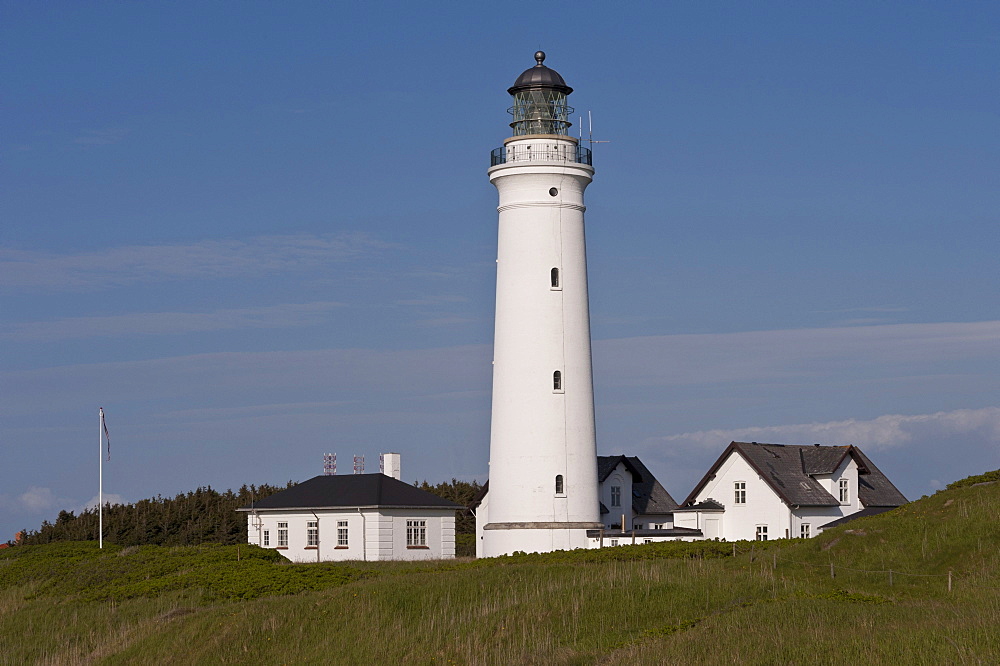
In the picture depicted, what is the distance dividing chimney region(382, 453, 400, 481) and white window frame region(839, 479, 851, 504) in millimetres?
18762

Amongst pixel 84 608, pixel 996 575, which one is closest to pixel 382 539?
pixel 84 608

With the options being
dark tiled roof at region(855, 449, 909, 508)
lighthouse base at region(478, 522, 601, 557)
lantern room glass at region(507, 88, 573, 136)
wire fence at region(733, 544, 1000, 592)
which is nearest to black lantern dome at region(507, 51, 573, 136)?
lantern room glass at region(507, 88, 573, 136)

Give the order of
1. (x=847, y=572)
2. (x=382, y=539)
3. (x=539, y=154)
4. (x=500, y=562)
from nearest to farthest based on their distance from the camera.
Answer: (x=847, y=572)
(x=500, y=562)
(x=539, y=154)
(x=382, y=539)

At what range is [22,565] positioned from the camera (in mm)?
38938

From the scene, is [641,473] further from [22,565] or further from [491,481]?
[22,565]

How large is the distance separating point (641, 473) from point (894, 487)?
35.6ft

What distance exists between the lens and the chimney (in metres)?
56.7

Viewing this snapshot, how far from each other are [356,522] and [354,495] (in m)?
1.37

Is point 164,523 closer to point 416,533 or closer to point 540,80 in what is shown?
point 416,533

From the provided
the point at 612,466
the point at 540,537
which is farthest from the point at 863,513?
the point at 540,537

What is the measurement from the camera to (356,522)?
164 ft

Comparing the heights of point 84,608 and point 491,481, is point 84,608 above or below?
below

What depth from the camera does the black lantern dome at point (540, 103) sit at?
42.2 metres

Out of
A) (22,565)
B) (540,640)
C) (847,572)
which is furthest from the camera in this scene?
(22,565)
